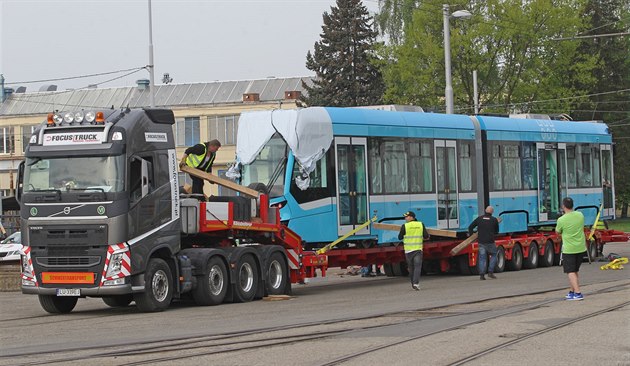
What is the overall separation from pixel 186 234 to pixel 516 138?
47.3 ft

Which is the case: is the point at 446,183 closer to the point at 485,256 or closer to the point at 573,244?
the point at 485,256

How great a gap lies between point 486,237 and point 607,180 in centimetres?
1116

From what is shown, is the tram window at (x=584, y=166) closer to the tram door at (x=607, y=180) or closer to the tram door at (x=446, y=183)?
the tram door at (x=607, y=180)

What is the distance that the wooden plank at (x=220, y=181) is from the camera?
74.0 ft

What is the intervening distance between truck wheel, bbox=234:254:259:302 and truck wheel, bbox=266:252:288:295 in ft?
1.64

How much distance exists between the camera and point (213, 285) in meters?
21.9

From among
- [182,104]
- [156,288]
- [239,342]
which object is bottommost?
[239,342]

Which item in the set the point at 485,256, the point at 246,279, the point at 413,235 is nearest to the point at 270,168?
the point at 246,279

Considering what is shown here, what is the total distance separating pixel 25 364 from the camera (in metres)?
12.8

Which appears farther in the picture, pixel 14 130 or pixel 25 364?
pixel 14 130

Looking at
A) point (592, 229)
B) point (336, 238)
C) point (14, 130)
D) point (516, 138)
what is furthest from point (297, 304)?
point (14, 130)

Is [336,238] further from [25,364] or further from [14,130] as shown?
[14,130]

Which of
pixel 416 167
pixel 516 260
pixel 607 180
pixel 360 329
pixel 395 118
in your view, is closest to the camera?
pixel 360 329

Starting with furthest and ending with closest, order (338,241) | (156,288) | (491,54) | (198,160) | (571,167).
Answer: (491,54) → (571,167) → (338,241) → (198,160) → (156,288)
